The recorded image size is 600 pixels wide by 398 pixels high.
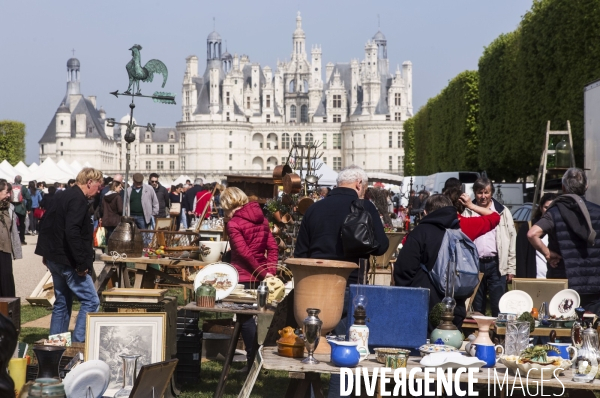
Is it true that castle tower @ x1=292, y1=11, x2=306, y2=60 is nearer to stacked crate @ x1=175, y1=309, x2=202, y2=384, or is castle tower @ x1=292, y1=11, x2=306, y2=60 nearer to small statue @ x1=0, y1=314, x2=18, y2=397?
stacked crate @ x1=175, y1=309, x2=202, y2=384

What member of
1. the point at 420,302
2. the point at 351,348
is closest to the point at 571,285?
the point at 420,302

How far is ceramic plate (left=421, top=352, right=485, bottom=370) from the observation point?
3.98m

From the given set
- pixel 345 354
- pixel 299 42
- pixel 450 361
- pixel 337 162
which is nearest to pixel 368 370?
pixel 345 354

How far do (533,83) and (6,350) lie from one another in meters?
20.6

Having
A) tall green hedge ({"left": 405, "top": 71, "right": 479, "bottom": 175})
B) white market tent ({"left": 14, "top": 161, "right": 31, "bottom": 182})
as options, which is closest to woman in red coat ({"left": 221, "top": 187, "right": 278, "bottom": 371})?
white market tent ({"left": 14, "top": 161, "right": 31, "bottom": 182})

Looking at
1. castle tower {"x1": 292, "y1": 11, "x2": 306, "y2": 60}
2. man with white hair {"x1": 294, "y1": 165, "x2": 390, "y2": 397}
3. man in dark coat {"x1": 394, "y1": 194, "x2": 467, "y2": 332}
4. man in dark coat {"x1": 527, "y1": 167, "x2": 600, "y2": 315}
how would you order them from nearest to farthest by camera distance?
man in dark coat {"x1": 394, "y1": 194, "x2": 467, "y2": 332} < man with white hair {"x1": 294, "y1": 165, "x2": 390, "y2": 397} < man in dark coat {"x1": 527, "y1": 167, "x2": 600, "y2": 315} < castle tower {"x1": 292, "y1": 11, "x2": 306, "y2": 60}

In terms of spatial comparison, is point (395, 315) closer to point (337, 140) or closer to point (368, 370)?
point (368, 370)

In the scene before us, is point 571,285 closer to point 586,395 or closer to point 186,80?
point 586,395

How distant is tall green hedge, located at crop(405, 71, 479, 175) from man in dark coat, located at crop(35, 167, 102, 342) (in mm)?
29540

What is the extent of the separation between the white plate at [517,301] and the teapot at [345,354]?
62.4 inches

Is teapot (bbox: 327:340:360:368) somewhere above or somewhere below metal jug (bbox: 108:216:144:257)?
below

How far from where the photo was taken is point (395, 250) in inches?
435

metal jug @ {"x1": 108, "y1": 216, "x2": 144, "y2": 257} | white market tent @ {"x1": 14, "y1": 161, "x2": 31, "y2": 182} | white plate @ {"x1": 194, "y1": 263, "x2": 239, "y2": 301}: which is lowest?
white plate @ {"x1": 194, "y1": 263, "x2": 239, "y2": 301}

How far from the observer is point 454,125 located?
38281 millimetres
